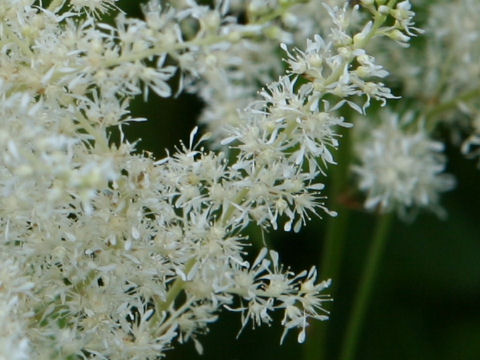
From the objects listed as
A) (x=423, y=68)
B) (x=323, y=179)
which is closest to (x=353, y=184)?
(x=323, y=179)

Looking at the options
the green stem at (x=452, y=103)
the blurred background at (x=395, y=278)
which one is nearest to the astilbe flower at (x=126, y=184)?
the blurred background at (x=395, y=278)

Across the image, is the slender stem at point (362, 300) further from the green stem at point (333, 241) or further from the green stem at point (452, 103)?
the green stem at point (452, 103)

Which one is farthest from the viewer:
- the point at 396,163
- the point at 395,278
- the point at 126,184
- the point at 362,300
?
the point at 395,278

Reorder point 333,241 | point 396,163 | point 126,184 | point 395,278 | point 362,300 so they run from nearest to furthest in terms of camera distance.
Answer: point 126,184 < point 362,300 < point 333,241 < point 396,163 < point 395,278

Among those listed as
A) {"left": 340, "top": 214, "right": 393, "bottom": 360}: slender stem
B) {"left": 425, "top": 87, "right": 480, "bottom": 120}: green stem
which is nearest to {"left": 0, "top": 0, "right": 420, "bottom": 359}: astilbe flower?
{"left": 340, "top": 214, "right": 393, "bottom": 360}: slender stem

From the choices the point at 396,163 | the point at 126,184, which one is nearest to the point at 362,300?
the point at 396,163

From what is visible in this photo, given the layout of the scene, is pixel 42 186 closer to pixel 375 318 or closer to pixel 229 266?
pixel 229 266

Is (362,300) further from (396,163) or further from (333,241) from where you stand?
(396,163)

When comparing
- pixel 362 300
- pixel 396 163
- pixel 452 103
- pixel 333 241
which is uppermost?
pixel 452 103
